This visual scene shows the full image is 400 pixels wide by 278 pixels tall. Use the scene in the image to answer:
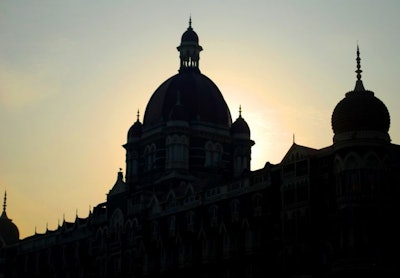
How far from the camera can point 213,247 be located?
88125 mm

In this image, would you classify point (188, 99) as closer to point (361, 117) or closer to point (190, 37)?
point (190, 37)

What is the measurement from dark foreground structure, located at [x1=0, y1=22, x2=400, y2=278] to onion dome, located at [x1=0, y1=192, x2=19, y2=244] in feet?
0.71

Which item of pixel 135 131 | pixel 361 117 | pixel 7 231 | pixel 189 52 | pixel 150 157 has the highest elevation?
pixel 189 52

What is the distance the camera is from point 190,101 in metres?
112

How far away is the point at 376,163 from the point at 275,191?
10.5 meters

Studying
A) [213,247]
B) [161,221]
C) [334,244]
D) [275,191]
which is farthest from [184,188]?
[334,244]

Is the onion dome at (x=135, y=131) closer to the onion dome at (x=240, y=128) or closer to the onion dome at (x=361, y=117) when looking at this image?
the onion dome at (x=240, y=128)

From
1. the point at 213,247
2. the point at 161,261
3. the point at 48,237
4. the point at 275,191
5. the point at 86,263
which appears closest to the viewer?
the point at 275,191

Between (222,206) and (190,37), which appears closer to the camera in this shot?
(222,206)

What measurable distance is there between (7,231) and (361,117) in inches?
2694

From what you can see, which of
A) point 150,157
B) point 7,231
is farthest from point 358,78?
point 7,231

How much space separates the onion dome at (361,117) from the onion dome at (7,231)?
64.4 m

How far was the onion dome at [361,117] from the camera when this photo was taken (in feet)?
247

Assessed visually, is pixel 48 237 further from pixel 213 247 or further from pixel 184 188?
pixel 213 247
